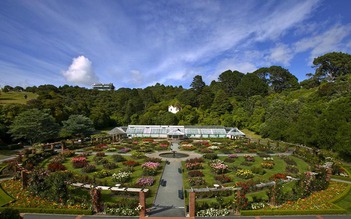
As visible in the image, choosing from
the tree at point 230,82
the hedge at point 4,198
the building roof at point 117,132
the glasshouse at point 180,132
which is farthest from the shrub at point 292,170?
the tree at point 230,82

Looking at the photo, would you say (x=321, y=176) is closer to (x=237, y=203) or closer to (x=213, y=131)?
(x=237, y=203)

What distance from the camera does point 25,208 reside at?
48.1 ft

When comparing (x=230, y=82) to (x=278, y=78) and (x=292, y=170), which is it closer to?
(x=278, y=78)

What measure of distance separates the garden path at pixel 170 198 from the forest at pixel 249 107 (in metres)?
21.1

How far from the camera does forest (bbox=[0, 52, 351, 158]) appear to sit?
35.2m

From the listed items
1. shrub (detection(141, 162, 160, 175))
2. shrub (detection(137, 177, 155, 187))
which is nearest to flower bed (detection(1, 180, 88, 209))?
shrub (detection(137, 177, 155, 187))

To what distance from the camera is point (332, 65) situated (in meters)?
77.6

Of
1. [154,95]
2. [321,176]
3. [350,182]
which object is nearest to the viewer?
[321,176]

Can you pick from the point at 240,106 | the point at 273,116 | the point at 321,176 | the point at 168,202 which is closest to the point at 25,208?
the point at 168,202

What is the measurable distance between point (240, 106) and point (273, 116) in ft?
59.0

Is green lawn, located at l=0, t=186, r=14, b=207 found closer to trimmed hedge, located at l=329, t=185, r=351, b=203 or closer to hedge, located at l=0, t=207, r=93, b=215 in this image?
hedge, located at l=0, t=207, r=93, b=215

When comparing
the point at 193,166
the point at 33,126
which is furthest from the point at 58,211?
the point at 33,126

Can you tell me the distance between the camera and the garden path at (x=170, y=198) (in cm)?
1513

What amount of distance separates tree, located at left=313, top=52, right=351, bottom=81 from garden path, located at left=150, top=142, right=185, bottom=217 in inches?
2906
